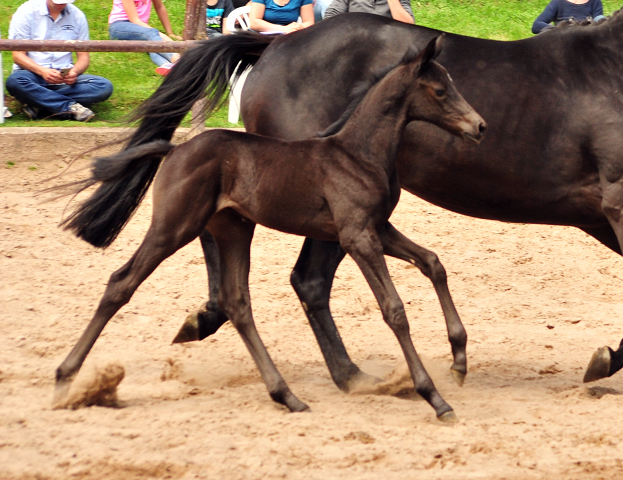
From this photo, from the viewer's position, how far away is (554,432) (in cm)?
313

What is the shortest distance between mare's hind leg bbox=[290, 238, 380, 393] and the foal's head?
987 mm

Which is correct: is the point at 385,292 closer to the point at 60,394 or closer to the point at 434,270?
the point at 434,270

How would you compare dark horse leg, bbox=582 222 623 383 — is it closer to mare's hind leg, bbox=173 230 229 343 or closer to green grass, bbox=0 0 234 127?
mare's hind leg, bbox=173 230 229 343

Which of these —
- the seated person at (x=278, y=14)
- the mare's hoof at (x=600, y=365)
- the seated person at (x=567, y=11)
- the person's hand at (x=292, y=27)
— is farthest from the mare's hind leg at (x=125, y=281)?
the seated person at (x=567, y=11)

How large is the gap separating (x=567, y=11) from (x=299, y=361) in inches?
187

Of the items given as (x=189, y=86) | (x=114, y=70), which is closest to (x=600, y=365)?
(x=189, y=86)

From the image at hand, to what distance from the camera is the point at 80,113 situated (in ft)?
24.6

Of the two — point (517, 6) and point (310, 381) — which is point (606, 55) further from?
point (517, 6)

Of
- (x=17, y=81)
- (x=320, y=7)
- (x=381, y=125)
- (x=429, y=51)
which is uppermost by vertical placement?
(x=429, y=51)

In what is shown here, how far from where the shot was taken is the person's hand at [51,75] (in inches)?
282

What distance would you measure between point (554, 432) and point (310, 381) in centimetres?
130

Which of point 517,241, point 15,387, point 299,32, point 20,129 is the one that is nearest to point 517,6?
point 517,241

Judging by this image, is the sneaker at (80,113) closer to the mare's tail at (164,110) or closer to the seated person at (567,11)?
the mare's tail at (164,110)

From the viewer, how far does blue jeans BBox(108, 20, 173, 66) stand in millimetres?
7867
